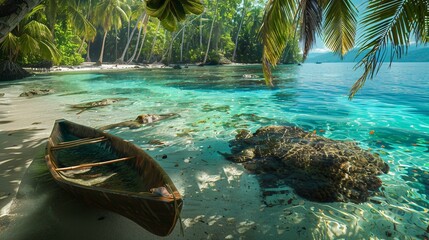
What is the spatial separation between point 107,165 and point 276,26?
13.7 ft

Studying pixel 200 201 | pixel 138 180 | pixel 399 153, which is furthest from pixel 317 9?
pixel 138 180

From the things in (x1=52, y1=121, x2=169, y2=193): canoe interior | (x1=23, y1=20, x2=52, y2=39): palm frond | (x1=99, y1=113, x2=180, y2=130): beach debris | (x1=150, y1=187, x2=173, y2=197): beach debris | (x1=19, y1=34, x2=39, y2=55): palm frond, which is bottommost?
(x1=99, y1=113, x2=180, y2=130): beach debris

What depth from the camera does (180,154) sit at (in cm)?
573

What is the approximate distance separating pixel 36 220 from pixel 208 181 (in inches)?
98.8

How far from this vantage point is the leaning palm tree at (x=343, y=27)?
409 centimetres

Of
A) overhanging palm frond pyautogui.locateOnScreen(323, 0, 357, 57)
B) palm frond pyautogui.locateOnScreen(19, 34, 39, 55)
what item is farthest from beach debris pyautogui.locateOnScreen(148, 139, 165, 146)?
palm frond pyautogui.locateOnScreen(19, 34, 39, 55)

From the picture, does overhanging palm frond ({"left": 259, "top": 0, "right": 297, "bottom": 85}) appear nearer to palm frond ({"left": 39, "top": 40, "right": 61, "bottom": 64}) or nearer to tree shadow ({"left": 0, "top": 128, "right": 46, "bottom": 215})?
tree shadow ({"left": 0, "top": 128, "right": 46, "bottom": 215})

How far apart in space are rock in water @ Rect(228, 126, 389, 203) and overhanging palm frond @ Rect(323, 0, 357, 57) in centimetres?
220

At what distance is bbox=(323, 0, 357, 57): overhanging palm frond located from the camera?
504cm

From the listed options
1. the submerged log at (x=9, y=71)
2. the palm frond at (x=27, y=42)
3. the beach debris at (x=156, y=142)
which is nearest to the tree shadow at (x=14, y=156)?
the beach debris at (x=156, y=142)

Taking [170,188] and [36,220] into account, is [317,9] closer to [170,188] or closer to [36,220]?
[170,188]

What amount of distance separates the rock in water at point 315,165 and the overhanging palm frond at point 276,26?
1657mm

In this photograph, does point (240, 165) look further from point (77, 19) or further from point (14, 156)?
point (77, 19)

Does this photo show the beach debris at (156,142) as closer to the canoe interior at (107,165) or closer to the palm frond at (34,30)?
the canoe interior at (107,165)
